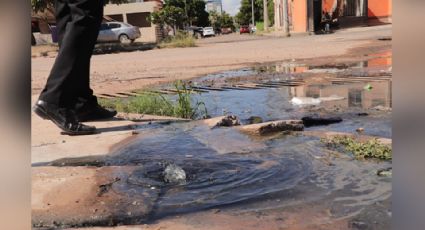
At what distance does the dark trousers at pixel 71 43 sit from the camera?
238 cm

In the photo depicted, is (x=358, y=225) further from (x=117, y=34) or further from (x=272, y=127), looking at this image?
(x=117, y=34)

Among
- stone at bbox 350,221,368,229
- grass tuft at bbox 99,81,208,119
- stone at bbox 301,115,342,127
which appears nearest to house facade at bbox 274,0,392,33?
grass tuft at bbox 99,81,208,119

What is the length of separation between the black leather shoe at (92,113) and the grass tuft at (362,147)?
1.39 meters

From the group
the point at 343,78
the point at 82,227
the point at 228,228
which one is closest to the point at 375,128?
the point at 228,228

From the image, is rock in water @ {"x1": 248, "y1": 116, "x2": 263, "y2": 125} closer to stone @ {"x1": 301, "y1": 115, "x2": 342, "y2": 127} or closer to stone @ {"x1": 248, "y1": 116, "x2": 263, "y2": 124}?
stone @ {"x1": 248, "y1": 116, "x2": 263, "y2": 124}

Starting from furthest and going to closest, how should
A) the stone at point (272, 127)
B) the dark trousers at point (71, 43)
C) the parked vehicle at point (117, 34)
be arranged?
the parked vehicle at point (117, 34) → the stone at point (272, 127) → the dark trousers at point (71, 43)

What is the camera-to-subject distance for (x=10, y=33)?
854mm

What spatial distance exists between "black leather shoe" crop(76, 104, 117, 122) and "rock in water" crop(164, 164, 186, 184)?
104cm

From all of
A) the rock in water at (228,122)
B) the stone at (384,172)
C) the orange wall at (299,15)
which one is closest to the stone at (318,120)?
the rock in water at (228,122)

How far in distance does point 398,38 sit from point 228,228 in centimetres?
78

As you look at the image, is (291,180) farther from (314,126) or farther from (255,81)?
(255,81)

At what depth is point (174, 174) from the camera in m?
1.92

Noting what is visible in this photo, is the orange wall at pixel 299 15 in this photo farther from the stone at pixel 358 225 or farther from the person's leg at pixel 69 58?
the stone at pixel 358 225

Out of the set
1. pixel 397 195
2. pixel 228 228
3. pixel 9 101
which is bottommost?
pixel 228 228
